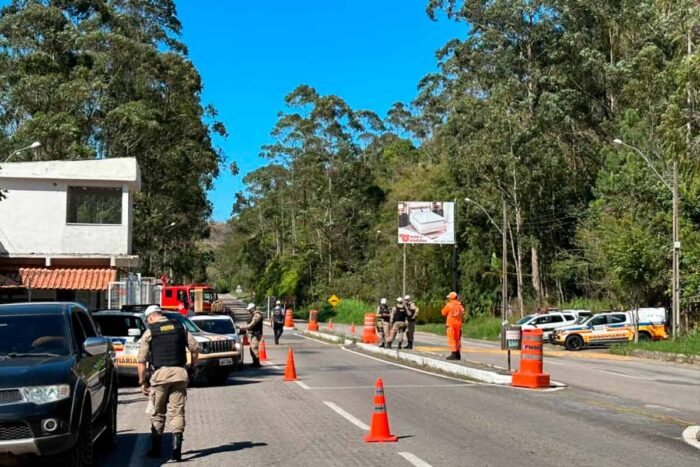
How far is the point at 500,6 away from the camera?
53.6 meters

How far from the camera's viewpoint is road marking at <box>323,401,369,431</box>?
11297 millimetres

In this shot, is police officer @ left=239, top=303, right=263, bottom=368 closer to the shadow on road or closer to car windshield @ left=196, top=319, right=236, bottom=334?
car windshield @ left=196, top=319, right=236, bottom=334

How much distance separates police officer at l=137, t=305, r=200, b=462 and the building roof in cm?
2343

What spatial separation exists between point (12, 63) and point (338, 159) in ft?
134

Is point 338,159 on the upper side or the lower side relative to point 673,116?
upper

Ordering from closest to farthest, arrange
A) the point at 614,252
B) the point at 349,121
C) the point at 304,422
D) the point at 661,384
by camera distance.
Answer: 1. the point at 304,422
2. the point at 661,384
3. the point at 614,252
4. the point at 349,121

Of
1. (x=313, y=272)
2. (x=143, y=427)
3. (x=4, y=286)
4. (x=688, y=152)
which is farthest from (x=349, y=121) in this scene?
(x=143, y=427)

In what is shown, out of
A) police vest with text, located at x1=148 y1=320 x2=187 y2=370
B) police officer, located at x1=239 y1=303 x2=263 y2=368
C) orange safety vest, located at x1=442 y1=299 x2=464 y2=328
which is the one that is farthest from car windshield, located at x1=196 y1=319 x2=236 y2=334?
police vest with text, located at x1=148 y1=320 x2=187 y2=370

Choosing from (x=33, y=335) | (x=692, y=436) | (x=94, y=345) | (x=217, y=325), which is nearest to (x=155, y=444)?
(x=94, y=345)

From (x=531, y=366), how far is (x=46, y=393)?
434 inches

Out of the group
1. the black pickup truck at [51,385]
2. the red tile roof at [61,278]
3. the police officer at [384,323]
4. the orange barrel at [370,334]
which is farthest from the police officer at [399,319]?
the black pickup truck at [51,385]

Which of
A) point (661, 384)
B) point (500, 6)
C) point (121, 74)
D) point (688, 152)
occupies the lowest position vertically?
point (661, 384)

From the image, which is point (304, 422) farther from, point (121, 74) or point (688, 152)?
point (121, 74)

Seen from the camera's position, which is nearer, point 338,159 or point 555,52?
point 555,52
